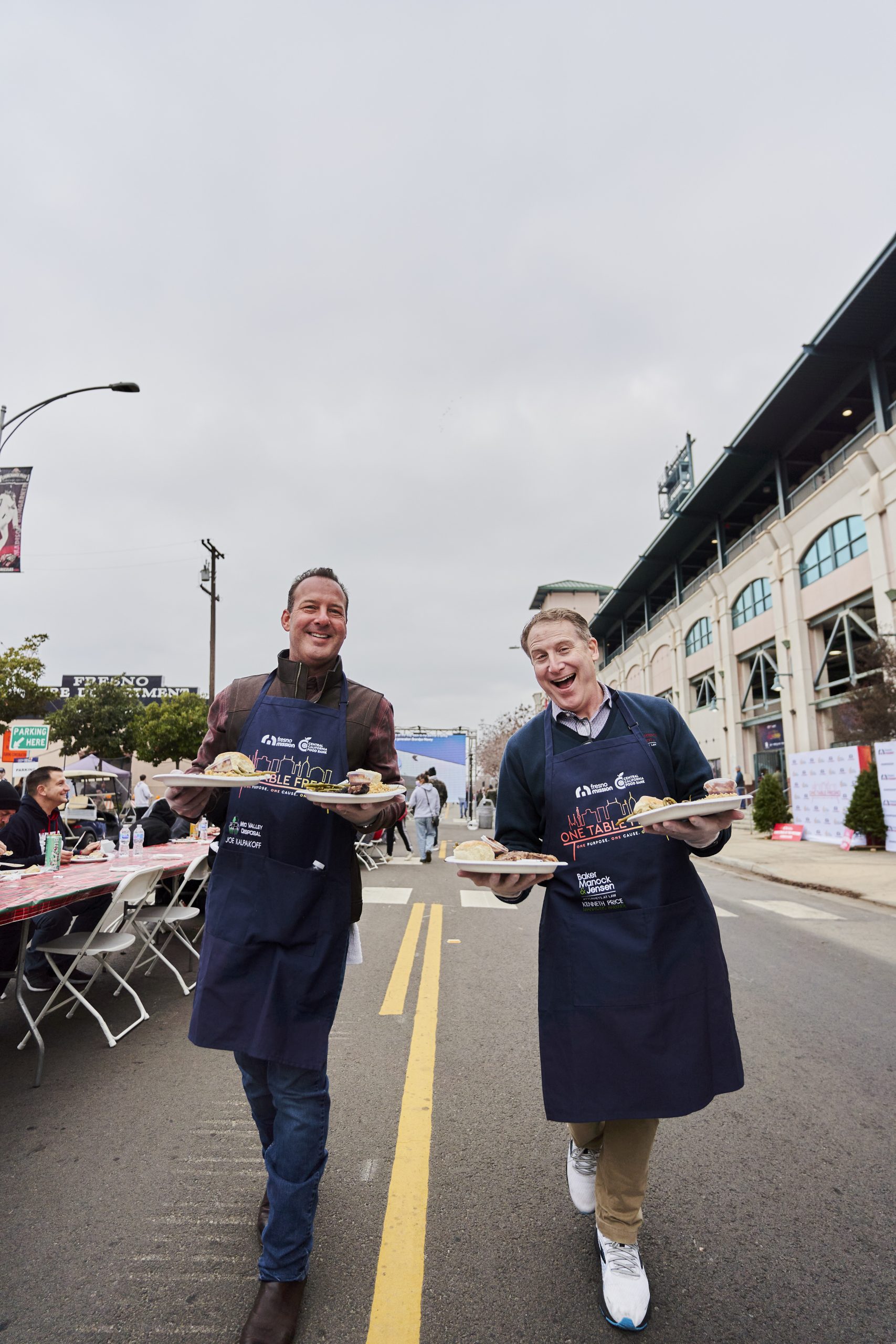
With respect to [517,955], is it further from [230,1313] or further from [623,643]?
[623,643]

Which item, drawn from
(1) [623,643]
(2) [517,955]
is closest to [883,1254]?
(2) [517,955]

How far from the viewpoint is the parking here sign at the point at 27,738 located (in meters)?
18.9

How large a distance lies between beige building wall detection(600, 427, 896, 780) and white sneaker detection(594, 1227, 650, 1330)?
20522mm

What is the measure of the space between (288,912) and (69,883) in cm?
329

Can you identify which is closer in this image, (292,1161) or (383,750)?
(292,1161)

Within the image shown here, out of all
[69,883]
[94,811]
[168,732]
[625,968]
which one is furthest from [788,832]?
[168,732]

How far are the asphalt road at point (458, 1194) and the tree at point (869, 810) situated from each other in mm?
12706

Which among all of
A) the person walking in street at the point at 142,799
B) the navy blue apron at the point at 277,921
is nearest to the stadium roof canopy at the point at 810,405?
the navy blue apron at the point at 277,921

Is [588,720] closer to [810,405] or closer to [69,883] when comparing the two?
[69,883]

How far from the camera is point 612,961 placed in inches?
87.8

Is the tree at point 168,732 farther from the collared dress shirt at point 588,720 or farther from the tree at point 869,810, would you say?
the collared dress shirt at point 588,720

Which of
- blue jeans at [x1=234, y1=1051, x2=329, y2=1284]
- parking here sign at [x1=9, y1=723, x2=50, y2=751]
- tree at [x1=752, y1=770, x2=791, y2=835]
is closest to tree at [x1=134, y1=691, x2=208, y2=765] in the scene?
parking here sign at [x1=9, y1=723, x2=50, y2=751]

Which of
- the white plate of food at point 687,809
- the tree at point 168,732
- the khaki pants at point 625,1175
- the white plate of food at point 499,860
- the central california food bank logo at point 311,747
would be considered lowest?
the khaki pants at point 625,1175

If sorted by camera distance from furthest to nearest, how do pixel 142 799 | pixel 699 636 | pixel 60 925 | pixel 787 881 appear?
pixel 699 636, pixel 142 799, pixel 787 881, pixel 60 925
